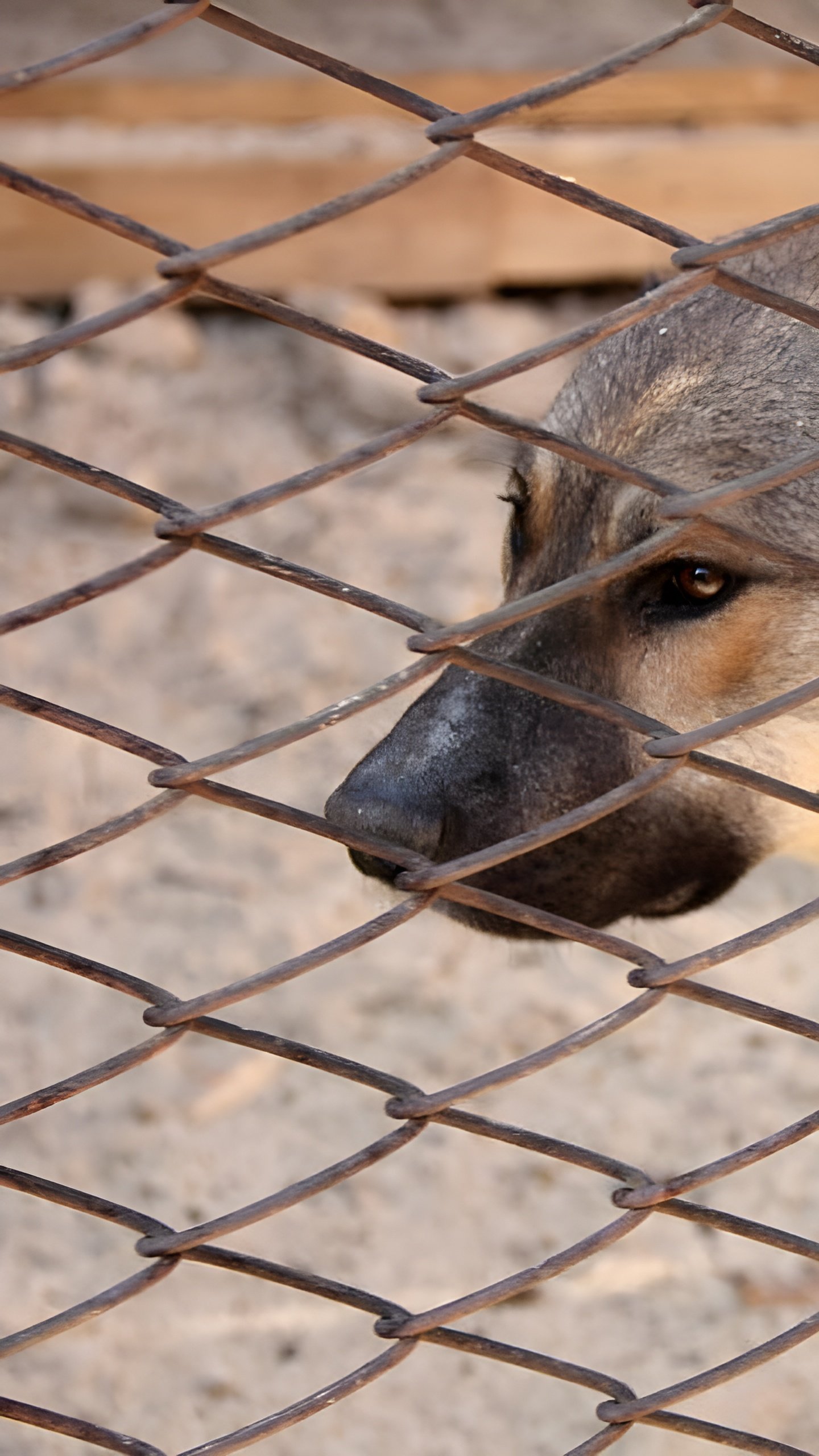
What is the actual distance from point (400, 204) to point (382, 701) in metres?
3.96

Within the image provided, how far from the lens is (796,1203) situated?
9.29 ft

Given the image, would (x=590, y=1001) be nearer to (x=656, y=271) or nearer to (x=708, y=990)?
(x=656, y=271)

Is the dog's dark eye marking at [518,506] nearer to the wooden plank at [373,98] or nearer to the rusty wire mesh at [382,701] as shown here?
the rusty wire mesh at [382,701]

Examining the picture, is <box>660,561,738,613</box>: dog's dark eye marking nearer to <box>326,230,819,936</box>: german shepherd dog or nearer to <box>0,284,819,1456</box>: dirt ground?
<box>326,230,819,936</box>: german shepherd dog

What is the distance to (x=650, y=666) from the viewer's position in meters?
2.00

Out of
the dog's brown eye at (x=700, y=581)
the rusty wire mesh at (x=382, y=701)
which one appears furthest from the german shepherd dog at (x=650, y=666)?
the rusty wire mesh at (x=382, y=701)

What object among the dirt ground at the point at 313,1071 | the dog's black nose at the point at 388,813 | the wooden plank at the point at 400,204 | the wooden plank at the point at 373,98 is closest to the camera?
the dog's black nose at the point at 388,813

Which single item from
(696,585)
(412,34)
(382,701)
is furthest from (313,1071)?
(412,34)

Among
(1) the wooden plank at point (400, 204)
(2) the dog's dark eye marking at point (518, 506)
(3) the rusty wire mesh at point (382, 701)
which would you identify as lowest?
(3) the rusty wire mesh at point (382, 701)

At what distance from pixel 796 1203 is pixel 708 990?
5.79 feet

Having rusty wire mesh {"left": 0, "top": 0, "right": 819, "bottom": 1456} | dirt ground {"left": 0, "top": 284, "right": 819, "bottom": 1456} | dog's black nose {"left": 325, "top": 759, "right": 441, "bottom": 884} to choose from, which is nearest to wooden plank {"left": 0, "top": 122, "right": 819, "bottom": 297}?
dirt ground {"left": 0, "top": 284, "right": 819, "bottom": 1456}

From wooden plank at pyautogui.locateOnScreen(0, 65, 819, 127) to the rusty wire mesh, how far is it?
353 cm

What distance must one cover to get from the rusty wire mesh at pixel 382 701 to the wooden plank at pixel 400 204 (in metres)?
3.56

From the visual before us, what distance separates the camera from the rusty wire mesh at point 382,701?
38.5 inches
